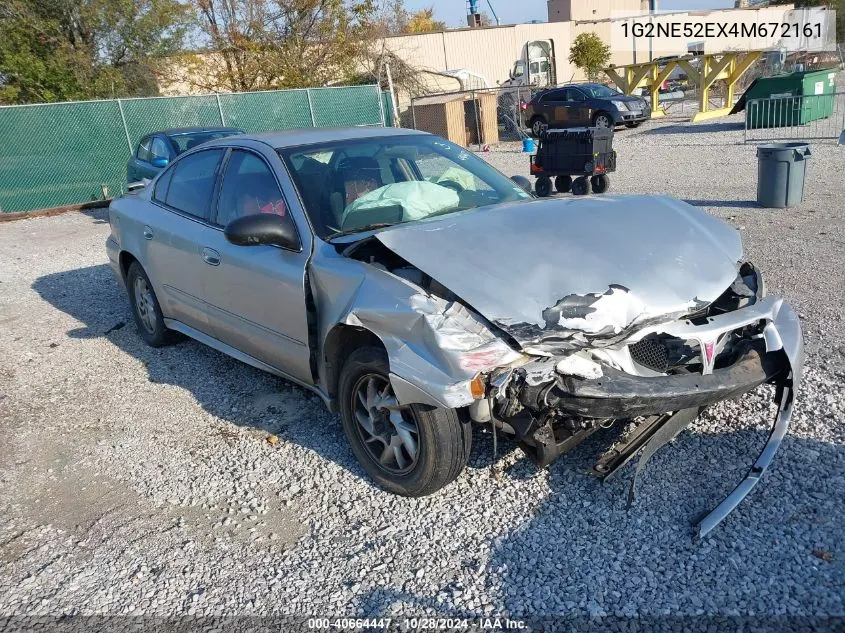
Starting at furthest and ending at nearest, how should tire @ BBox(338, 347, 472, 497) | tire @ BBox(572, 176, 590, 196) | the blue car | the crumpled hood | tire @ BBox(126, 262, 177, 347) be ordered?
tire @ BBox(572, 176, 590, 196)
the blue car
tire @ BBox(126, 262, 177, 347)
tire @ BBox(338, 347, 472, 497)
the crumpled hood

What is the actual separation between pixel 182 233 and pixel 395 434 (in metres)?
2.41

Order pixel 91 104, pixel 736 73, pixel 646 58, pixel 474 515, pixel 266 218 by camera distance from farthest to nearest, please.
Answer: pixel 646 58 → pixel 736 73 → pixel 91 104 → pixel 266 218 → pixel 474 515

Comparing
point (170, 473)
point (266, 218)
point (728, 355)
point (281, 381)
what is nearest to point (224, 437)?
point (170, 473)

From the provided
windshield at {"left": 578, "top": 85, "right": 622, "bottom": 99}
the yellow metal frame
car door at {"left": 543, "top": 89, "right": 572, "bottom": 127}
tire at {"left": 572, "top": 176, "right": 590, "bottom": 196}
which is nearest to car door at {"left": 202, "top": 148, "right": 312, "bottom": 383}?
tire at {"left": 572, "top": 176, "right": 590, "bottom": 196}

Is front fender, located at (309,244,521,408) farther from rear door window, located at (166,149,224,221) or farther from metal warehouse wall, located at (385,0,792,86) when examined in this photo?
metal warehouse wall, located at (385,0,792,86)

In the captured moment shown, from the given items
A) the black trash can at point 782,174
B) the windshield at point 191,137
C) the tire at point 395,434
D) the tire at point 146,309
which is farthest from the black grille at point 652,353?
the windshield at point 191,137

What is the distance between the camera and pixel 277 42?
1128 inches

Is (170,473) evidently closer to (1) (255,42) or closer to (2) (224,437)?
(2) (224,437)

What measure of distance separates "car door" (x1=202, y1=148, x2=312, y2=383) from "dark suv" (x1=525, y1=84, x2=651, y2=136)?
1892 cm

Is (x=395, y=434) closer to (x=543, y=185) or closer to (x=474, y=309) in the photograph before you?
(x=474, y=309)

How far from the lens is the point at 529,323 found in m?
3.05

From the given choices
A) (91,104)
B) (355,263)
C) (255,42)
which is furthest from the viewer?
(255,42)

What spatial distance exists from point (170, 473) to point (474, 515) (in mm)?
1820

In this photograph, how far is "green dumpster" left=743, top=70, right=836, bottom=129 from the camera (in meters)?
17.5
